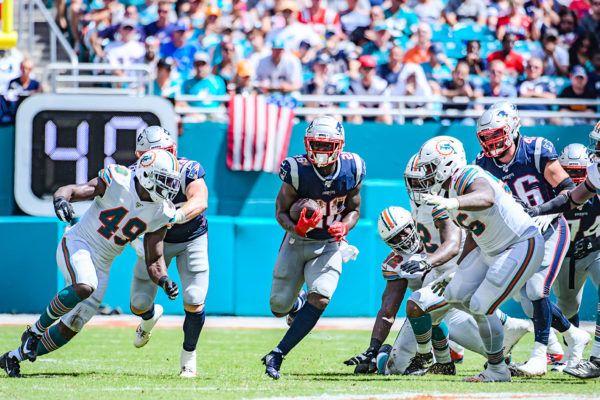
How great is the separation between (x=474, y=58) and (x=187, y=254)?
705 cm

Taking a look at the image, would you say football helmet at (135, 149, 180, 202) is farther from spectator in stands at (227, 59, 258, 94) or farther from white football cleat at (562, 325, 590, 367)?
spectator in stands at (227, 59, 258, 94)

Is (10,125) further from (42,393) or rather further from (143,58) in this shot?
(42,393)

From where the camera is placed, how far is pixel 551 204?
7.31 meters

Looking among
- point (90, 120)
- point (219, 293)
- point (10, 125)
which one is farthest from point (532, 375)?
point (10, 125)

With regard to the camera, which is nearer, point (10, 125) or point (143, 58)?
point (10, 125)

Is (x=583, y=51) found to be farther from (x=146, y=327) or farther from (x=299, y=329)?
(x=146, y=327)

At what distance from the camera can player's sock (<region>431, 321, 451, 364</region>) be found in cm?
723

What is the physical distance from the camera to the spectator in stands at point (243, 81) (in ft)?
41.4

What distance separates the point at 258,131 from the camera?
12188mm

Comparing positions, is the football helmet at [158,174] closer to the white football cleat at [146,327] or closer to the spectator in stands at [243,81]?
the white football cleat at [146,327]

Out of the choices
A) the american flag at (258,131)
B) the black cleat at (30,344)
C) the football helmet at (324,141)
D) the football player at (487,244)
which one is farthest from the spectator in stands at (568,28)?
the black cleat at (30,344)

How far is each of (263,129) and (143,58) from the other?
225 centimetres

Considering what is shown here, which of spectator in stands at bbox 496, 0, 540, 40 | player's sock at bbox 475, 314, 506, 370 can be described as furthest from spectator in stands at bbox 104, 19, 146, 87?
player's sock at bbox 475, 314, 506, 370

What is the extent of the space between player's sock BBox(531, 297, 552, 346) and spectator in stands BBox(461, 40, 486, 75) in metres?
6.62
